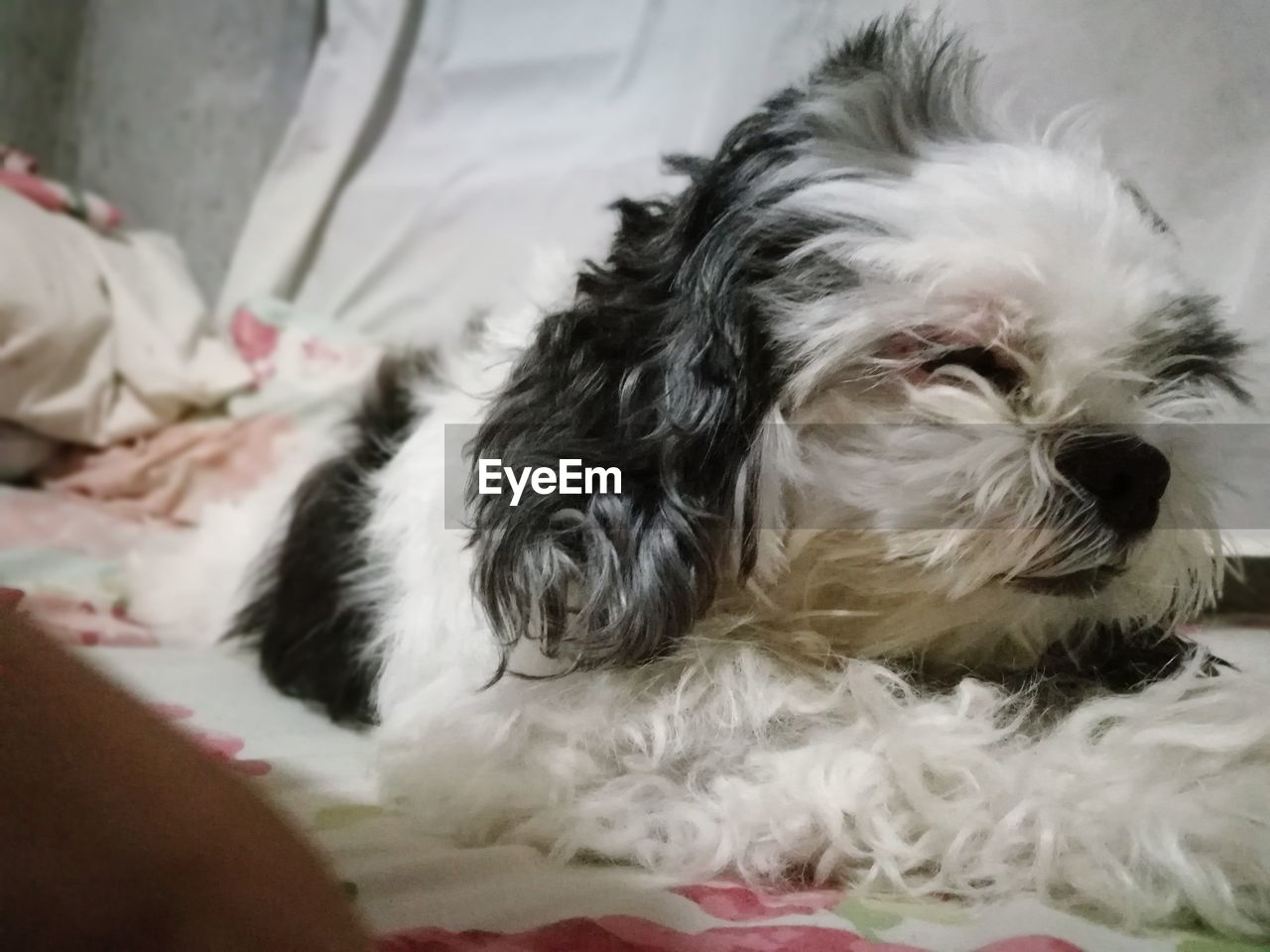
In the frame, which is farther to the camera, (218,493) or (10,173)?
(10,173)

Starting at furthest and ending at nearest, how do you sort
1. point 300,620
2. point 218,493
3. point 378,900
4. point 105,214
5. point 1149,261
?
1. point 105,214
2. point 218,493
3. point 300,620
4. point 1149,261
5. point 378,900

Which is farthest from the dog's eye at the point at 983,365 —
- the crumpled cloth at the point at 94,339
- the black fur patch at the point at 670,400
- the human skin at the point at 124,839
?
the crumpled cloth at the point at 94,339

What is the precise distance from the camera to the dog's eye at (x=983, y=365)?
84cm

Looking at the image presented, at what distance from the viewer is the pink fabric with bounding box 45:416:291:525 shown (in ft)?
6.95

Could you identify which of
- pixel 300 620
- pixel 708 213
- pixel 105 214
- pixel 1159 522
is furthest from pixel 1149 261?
pixel 105 214

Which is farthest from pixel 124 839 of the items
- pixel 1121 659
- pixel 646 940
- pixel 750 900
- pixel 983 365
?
pixel 1121 659

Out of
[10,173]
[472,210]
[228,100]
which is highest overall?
[228,100]

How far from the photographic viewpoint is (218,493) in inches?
83.3

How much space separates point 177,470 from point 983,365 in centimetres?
186

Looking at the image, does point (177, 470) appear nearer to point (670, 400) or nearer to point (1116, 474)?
point (670, 400)

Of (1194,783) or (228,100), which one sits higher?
(228,100)

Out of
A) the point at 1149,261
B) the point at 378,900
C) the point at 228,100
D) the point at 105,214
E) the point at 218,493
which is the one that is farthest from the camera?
the point at 228,100

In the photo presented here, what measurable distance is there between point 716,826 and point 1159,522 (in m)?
0.48

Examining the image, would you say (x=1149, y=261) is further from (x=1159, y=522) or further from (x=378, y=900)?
(x=378, y=900)
